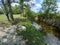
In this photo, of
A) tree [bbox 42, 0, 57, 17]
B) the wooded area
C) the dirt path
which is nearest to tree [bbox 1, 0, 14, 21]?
the wooded area

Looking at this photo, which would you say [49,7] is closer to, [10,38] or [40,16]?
[40,16]

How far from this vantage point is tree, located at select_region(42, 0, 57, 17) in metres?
17.4

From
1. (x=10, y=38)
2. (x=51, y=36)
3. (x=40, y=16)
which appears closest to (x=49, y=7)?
(x=40, y=16)

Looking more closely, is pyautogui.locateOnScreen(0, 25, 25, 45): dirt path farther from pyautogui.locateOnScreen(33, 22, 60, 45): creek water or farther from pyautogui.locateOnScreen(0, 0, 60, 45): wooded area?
pyautogui.locateOnScreen(0, 0, 60, 45): wooded area

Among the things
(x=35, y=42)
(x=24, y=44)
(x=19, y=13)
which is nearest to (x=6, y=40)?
(x=24, y=44)

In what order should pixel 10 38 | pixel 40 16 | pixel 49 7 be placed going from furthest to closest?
pixel 40 16 < pixel 49 7 < pixel 10 38

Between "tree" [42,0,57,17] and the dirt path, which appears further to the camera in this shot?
"tree" [42,0,57,17]

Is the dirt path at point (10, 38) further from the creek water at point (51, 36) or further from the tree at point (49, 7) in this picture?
the tree at point (49, 7)

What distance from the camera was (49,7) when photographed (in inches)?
697

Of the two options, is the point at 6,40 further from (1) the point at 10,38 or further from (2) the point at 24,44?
(2) the point at 24,44

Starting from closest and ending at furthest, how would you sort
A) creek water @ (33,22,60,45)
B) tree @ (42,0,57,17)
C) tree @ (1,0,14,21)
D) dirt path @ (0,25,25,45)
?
dirt path @ (0,25,25,45) < creek water @ (33,22,60,45) < tree @ (1,0,14,21) < tree @ (42,0,57,17)

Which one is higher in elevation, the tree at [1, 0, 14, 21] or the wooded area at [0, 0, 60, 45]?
the tree at [1, 0, 14, 21]

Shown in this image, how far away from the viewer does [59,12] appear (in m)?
18.2

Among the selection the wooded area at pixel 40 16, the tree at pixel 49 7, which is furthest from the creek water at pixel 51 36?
the tree at pixel 49 7
